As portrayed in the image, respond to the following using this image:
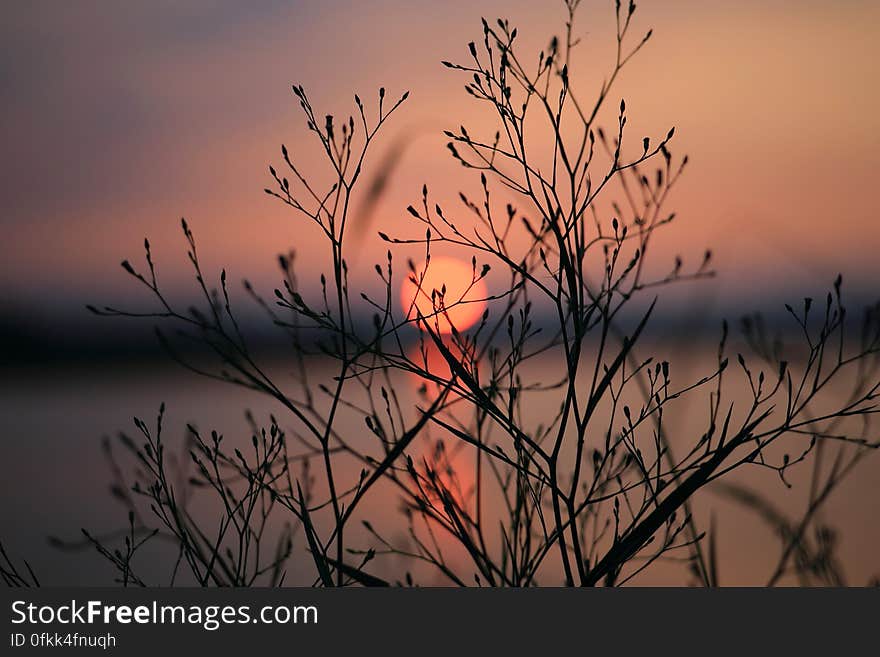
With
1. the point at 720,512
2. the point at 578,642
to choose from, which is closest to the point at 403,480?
the point at 578,642

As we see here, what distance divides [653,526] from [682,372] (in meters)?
0.42

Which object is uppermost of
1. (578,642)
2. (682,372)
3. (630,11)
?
(630,11)

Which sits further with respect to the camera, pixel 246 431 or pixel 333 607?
pixel 246 431

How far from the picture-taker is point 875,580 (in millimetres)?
2346

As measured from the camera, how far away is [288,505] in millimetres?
1858

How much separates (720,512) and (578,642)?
19.9ft

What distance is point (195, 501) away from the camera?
8.63m

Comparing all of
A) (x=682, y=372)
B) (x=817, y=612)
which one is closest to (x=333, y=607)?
(x=682, y=372)

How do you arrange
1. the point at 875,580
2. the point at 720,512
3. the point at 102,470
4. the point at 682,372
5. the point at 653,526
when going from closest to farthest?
the point at 653,526, the point at 682,372, the point at 875,580, the point at 720,512, the point at 102,470

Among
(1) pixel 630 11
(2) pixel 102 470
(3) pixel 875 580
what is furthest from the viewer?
(2) pixel 102 470

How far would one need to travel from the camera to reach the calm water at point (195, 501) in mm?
5129

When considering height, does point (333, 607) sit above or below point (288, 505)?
below

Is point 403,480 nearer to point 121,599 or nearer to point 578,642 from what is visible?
point 578,642

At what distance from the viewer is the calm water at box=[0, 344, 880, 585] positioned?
16.8 feet
